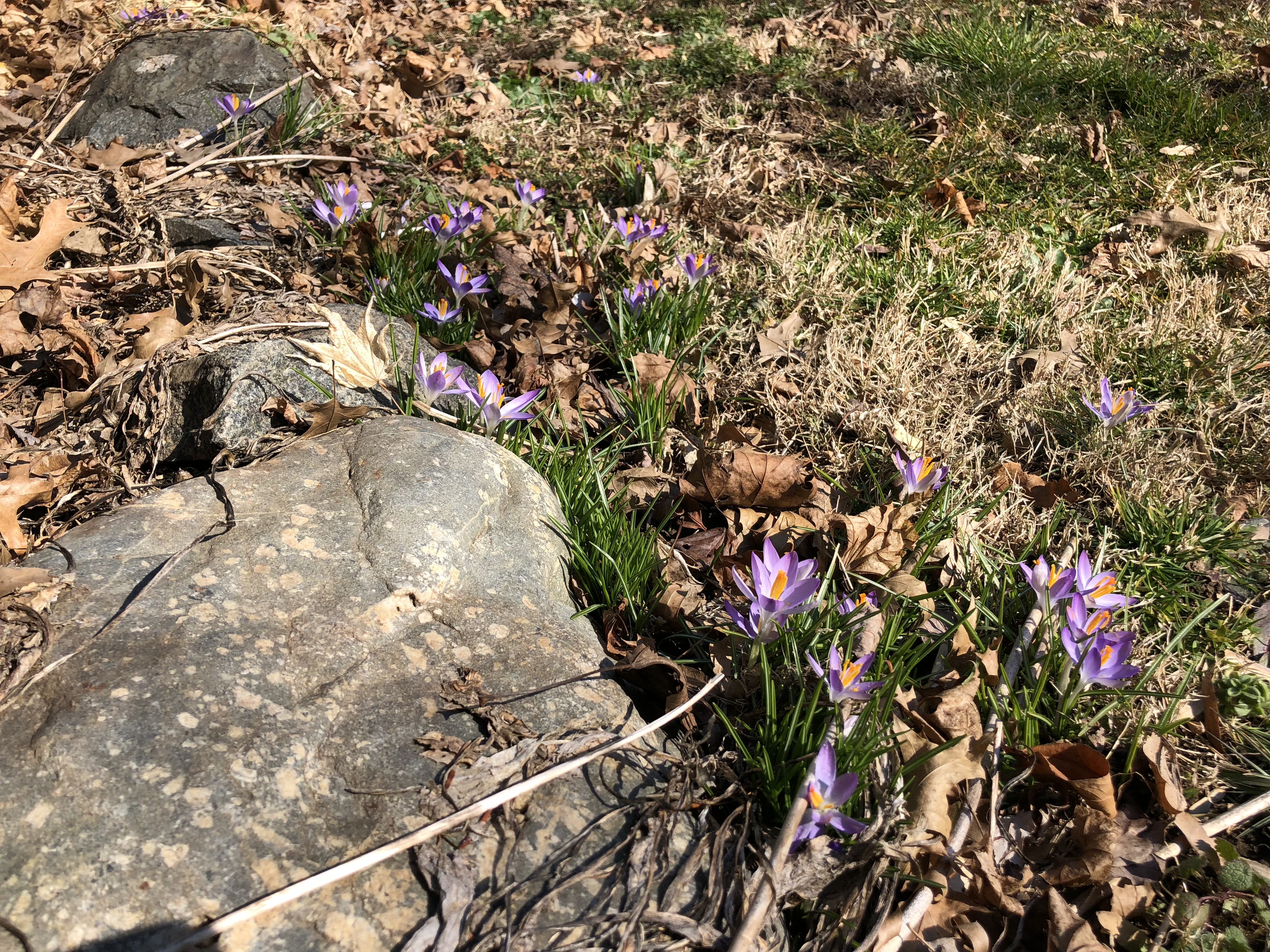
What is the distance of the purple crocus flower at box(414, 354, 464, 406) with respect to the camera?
2.57m

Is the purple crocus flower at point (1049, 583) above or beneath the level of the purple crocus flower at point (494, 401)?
beneath

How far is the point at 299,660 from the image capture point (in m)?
1.79

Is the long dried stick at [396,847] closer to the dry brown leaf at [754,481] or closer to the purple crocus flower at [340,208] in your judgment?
the dry brown leaf at [754,481]

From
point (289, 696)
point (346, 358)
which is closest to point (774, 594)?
point (289, 696)

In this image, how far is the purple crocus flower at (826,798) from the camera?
1646 millimetres

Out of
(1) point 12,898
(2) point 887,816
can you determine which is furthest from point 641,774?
(1) point 12,898

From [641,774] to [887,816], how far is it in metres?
0.50

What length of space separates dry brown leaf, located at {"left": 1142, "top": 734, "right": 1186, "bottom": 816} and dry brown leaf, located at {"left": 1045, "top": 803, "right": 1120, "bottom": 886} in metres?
0.18

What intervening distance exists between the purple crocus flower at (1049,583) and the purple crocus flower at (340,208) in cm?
272

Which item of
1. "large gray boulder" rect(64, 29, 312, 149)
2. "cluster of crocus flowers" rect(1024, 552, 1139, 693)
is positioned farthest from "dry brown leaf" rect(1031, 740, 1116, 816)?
"large gray boulder" rect(64, 29, 312, 149)

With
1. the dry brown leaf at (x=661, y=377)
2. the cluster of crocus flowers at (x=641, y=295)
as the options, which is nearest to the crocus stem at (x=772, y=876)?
the dry brown leaf at (x=661, y=377)

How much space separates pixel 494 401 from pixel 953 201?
2.65 m

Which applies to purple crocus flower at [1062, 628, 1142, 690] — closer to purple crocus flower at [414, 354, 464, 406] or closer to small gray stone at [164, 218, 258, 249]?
purple crocus flower at [414, 354, 464, 406]

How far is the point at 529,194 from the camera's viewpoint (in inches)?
145
